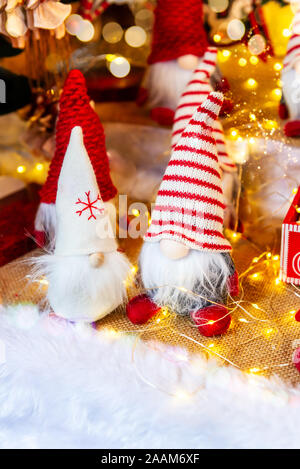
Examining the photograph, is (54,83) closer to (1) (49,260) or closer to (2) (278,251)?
(1) (49,260)

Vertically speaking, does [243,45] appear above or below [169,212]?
above

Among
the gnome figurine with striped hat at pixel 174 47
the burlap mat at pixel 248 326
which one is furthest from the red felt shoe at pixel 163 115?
the burlap mat at pixel 248 326

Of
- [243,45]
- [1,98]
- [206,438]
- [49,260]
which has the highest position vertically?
[243,45]

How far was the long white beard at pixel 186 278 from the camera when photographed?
78 cm

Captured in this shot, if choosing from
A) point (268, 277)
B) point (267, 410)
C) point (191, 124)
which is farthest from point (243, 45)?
point (267, 410)

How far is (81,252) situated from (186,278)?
0.17 metres

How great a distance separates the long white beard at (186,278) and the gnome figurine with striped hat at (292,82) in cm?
35

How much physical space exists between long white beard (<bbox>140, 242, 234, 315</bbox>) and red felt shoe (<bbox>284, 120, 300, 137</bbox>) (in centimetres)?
34

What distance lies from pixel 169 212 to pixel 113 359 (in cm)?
23

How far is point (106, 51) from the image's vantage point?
1.23 meters

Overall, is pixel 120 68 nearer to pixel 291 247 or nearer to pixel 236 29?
pixel 236 29

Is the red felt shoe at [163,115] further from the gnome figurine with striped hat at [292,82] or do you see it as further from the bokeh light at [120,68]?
the gnome figurine with striped hat at [292,82]

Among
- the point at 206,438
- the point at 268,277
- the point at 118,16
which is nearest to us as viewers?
the point at 206,438

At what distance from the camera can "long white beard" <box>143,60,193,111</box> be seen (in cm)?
108
